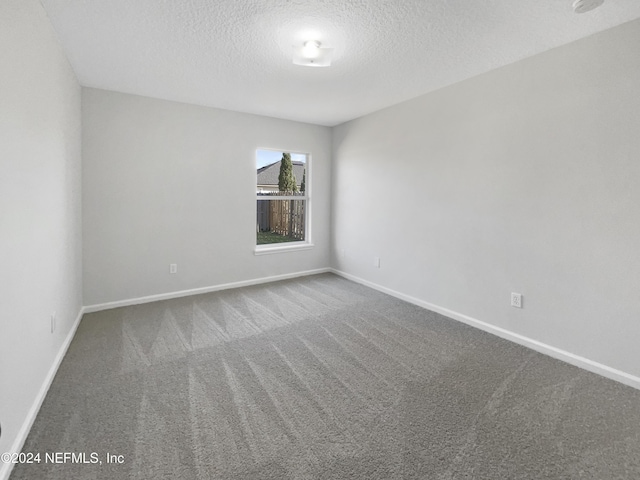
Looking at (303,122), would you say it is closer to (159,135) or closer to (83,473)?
(159,135)

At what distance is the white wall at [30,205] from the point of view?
1.43 metres

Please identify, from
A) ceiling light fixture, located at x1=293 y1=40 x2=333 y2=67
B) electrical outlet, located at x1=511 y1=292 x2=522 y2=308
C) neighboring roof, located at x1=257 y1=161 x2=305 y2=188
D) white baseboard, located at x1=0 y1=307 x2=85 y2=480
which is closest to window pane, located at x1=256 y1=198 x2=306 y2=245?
neighboring roof, located at x1=257 y1=161 x2=305 y2=188

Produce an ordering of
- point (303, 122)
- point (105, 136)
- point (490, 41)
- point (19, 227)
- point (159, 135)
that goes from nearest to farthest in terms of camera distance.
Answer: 1. point (19, 227)
2. point (490, 41)
3. point (105, 136)
4. point (159, 135)
5. point (303, 122)

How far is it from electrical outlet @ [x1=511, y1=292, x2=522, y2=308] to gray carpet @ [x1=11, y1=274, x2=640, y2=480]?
13.5 inches

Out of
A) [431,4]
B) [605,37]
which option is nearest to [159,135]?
[431,4]

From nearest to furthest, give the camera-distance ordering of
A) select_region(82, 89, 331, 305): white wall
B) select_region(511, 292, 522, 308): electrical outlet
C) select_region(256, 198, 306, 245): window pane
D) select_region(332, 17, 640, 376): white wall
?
select_region(332, 17, 640, 376): white wall < select_region(511, 292, 522, 308): electrical outlet < select_region(82, 89, 331, 305): white wall < select_region(256, 198, 306, 245): window pane

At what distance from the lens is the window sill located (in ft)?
15.0

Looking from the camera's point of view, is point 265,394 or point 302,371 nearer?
point 265,394

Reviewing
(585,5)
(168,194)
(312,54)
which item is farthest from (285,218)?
(585,5)

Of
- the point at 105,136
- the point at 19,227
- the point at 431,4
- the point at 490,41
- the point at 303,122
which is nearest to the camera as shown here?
the point at 19,227

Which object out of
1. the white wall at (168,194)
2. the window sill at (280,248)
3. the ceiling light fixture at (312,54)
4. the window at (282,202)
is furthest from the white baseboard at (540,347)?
the ceiling light fixture at (312,54)

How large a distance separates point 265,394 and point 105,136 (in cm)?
322

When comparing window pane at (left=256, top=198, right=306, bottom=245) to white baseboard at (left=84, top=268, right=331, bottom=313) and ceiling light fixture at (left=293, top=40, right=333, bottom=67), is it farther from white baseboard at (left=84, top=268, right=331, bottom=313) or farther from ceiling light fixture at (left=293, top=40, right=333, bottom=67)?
ceiling light fixture at (left=293, top=40, right=333, bottom=67)

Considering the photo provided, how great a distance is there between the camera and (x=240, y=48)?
245 cm
